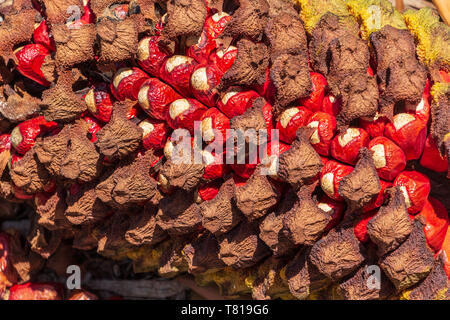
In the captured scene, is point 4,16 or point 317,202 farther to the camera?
point 4,16

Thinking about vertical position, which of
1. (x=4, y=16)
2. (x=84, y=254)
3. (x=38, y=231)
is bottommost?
(x=84, y=254)

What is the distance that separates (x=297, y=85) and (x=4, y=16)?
73 centimetres

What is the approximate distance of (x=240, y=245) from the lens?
1295 millimetres

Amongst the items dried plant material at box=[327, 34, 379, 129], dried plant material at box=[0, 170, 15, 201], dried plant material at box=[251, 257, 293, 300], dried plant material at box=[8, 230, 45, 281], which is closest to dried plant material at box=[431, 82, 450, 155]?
dried plant material at box=[327, 34, 379, 129]

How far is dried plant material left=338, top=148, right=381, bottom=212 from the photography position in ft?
3.64

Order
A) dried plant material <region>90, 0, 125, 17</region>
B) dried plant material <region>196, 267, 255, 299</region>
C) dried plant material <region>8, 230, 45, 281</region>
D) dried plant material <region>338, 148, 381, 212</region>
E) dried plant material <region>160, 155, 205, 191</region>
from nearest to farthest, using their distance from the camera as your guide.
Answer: dried plant material <region>338, 148, 381, 212</region> → dried plant material <region>160, 155, 205, 191</region> → dried plant material <region>90, 0, 125, 17</region> → dried plant material <region>196, 267, 255, 299</region> → dried plant material <region>8, 230, 45, 281</region>

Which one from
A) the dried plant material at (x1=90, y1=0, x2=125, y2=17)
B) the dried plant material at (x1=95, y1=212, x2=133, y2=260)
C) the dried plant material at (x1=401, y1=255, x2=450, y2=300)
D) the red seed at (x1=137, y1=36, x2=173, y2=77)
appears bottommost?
the dried plant material at (x1=95, y1=212, x2=133, y2=260)

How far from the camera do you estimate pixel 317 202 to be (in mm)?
1211

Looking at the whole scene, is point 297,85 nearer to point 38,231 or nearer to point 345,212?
point 345,212

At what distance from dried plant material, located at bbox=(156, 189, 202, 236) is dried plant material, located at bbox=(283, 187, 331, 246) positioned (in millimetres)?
215

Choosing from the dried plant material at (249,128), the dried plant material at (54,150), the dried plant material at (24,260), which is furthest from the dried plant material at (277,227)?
the dried plant material at (24,260)

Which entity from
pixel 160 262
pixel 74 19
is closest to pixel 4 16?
pixel 74 19

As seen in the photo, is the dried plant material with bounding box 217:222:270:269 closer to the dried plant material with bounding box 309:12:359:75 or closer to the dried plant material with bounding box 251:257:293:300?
the dried plant material with bounding box 251:257:293:300

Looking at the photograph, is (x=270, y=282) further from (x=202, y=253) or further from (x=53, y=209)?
(x=53, y=209)
